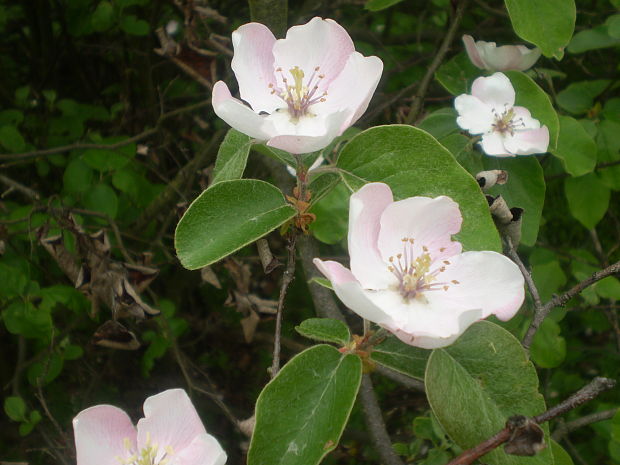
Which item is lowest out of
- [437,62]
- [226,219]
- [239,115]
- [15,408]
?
[15,408]

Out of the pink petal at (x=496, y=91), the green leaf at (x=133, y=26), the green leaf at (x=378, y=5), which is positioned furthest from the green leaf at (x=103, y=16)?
the pink petal at (x=496, y=91)

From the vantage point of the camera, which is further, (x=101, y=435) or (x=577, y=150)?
(x=577, y=150)

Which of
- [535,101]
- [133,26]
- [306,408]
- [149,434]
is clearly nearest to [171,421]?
[149,434]

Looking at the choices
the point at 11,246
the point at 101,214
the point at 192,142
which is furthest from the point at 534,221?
the point at 192,142

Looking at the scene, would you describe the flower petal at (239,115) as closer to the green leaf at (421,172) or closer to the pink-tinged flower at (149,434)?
the green leaf at (421,172)

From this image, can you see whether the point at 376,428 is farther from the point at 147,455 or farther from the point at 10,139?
the point at 10,139

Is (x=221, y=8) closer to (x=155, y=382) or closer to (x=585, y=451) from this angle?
(x=155, y=382)

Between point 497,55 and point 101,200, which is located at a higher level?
point 497,55
